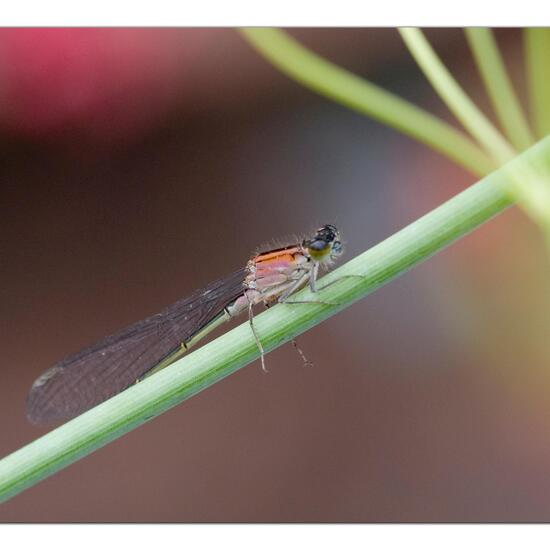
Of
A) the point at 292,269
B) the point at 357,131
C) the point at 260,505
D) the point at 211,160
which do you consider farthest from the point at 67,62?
the point at 260,505

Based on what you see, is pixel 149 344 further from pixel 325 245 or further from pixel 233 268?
pixel 233 268

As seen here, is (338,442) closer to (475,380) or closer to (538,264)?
(475,380)

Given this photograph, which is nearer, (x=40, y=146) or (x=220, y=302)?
(x=220, y=302)

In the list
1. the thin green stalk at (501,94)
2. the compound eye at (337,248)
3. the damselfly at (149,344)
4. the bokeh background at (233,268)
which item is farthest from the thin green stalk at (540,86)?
the bokeh background at (233,268)

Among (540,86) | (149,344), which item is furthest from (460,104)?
(149,344)

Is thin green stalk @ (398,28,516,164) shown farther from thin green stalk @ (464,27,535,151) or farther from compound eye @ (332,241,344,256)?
compound eye @ (332,241,344,256)

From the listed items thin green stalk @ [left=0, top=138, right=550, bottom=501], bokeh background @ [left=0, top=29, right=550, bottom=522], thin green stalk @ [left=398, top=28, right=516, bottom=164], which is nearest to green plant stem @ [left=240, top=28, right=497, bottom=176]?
thin green stalk @ [left=398, top=28, right=516, bottom=164]
